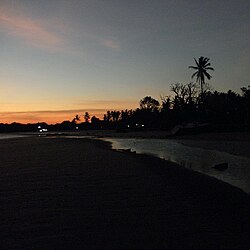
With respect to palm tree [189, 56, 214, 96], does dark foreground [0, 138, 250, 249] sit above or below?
below

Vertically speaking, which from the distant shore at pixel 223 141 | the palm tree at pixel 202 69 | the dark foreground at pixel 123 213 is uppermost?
the palm tree at pixel 202 69

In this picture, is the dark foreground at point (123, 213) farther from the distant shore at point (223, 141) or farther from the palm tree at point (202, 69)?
the palm tree at point (202, 69)

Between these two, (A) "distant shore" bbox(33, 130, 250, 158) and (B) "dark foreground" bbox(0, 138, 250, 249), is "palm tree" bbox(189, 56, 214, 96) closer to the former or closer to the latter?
(A) "distant shore" bbox(33, 130, 250, 158)

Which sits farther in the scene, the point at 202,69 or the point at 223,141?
the point at 202,69

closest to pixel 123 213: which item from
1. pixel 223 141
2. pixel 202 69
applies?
pixel 223 141

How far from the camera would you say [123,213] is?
7383 millimetres

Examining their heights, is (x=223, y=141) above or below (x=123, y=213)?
above

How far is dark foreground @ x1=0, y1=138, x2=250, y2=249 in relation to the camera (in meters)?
5.52

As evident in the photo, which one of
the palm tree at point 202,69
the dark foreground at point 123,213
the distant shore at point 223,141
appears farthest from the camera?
the palm tree at point 202,69

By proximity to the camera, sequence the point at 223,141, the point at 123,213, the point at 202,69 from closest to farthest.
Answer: the point at 123,213 < the point at 223,141 < the point at 202,69

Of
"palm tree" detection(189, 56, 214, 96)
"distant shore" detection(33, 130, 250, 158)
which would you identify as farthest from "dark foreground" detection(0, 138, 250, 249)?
"palm tree" detection(189, 56, 214, 96)

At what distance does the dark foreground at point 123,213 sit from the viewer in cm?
552

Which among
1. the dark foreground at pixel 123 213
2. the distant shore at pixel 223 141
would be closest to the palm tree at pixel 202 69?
the distant shore at pixel 223 141

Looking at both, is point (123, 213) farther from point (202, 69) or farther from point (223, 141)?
point (202, 69)
